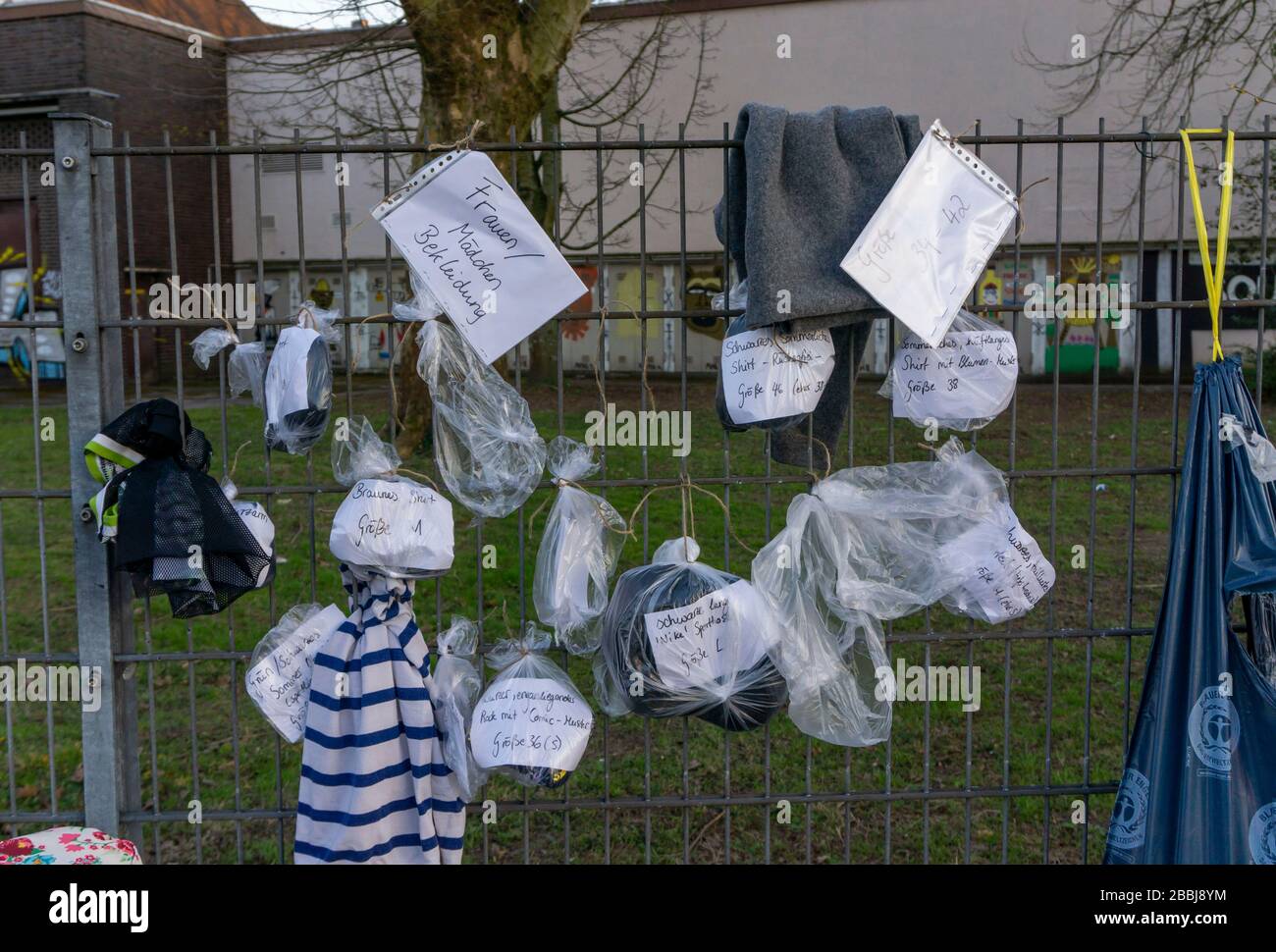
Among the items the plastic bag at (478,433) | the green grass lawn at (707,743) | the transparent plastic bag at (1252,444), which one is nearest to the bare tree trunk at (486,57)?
the green grass lawn at (707,743)

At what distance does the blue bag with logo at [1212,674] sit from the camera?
2.87 metres

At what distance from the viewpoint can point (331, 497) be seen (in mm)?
9047

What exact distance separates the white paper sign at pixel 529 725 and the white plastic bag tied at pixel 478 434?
1.53 ft

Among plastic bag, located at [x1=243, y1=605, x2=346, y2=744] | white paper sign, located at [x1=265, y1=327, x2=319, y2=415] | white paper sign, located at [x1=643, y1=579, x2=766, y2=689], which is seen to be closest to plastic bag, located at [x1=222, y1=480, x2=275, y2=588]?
plastic bag, located at [x1=243, y1=605, x2=346, y2=744]

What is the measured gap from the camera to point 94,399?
122 inches

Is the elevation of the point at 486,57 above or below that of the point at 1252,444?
above

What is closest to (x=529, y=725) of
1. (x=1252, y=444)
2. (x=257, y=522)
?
(x=257, y=522)

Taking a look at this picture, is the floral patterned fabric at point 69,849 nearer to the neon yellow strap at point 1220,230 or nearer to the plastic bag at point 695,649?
the plastic bag at point 695,649

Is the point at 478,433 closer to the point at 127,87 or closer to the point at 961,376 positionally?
the point at 961,376

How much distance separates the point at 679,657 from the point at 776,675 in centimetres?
27

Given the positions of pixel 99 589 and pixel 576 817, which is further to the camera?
pixel 576 817

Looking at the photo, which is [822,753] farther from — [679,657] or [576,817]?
[679,657]
